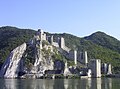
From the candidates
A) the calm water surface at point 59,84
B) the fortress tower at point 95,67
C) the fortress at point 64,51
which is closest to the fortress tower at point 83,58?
the fortress at point 64,51

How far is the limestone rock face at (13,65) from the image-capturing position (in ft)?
553

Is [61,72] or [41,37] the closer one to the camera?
[61,72]

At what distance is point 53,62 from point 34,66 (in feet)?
34.5

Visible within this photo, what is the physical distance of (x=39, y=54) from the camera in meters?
175

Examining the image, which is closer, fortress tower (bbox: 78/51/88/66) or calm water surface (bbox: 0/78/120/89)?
calm water surface (bbox: 0/78/120/89)

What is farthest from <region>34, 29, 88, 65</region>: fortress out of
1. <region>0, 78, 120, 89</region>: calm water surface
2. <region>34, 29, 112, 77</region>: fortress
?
<region>0, 78, 120, 89</region>: calm water surface

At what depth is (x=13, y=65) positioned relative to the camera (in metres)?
172

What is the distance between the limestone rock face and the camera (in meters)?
168

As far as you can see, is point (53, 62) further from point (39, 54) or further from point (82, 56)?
point (82, 56)

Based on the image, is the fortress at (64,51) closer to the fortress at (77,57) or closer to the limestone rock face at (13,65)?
the fortress at (77,57)

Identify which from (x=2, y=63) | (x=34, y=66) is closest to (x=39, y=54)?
(x=34, y=66)

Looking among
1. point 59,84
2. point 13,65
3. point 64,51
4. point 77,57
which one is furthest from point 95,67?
point 59,84

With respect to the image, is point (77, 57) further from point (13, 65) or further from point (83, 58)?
point (13, 65)

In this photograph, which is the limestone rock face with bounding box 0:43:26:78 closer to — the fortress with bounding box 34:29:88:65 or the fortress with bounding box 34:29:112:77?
the fortress with bounding box 34:29:112:77
